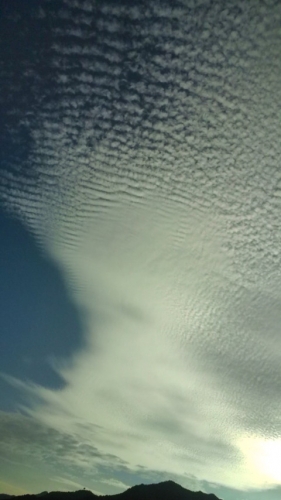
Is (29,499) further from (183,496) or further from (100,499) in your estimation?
(183,496)

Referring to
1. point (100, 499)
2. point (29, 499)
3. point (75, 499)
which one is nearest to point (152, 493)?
point (100, 499)

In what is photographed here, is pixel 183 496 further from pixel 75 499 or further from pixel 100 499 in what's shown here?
pixel 75 499

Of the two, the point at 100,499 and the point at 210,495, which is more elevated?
the point at 210,495

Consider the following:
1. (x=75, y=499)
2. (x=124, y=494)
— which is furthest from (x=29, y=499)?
(x=124, y=494)

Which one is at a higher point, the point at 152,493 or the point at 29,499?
the point at 152,493

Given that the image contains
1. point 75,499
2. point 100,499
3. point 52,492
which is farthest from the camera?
point 52,492

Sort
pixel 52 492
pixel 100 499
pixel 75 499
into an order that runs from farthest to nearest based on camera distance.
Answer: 1. pixel 52 492
2. pixel 75 499
3. pixel 100 499

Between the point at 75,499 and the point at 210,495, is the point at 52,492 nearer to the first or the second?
the point at 75,499

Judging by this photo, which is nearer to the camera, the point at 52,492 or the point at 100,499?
the point at 100,499
